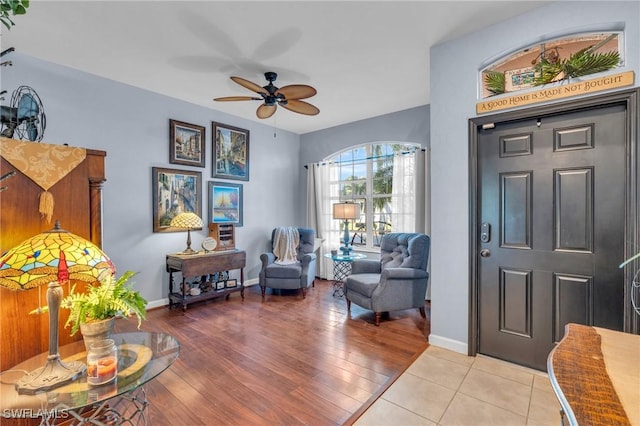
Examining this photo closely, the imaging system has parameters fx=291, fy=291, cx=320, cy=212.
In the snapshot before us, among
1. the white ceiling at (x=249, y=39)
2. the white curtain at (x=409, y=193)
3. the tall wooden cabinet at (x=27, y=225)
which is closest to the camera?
the tall wooden cabinet at (x=27, y=225)

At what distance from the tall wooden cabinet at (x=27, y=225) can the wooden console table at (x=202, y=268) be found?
6.29ft

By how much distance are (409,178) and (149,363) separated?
3894 mm

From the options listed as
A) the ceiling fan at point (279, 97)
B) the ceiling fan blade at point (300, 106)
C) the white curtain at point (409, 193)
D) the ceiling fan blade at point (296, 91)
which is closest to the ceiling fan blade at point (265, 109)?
the ceiling fan at point (279, 97)

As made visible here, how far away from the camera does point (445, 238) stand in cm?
263

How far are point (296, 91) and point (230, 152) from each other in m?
2.19

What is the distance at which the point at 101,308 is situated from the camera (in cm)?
132

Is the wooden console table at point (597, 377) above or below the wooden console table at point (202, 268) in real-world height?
above

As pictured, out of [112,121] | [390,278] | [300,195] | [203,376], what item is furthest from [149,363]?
[300,195]

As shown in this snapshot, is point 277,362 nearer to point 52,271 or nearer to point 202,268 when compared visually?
point 52,271

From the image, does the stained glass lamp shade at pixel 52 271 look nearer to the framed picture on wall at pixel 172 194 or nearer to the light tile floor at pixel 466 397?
the light tile floor at pixel 466 397

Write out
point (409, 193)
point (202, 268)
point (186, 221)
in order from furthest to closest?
point (409, 193), point (202, 268), point (186, 221)

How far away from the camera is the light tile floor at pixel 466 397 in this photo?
5.67 feet

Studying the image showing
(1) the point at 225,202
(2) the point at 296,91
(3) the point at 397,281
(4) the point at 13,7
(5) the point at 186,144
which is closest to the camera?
(4) the point at 13,7

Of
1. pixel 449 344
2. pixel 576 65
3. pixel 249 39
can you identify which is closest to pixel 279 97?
pixel 249 39
